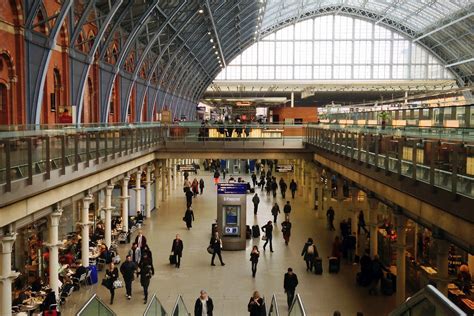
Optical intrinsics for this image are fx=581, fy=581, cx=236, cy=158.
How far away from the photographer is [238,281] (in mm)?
19375

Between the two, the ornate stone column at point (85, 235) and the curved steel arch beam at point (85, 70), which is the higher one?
the curved steel arch beam at point (85, 70)

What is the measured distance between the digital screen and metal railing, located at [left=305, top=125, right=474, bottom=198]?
5864 mm

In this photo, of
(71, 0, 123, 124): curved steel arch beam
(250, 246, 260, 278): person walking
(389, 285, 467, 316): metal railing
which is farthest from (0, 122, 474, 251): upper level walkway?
(389, 285, 467, 316): metal railing

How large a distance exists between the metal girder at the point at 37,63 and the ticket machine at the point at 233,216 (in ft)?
27.2

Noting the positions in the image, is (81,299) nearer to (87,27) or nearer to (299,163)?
(87,27)

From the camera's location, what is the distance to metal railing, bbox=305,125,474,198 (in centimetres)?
1028

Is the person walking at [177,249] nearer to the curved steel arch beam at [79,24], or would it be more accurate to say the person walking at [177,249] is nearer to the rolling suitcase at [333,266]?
the rolling suitcase at [333,266]

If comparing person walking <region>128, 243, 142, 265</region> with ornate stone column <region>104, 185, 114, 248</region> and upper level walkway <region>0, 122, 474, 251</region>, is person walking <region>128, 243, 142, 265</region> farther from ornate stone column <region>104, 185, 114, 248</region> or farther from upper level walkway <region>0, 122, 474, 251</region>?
ornate stone column <region>104, 185, 114, 248</region>

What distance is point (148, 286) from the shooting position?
18391 mm

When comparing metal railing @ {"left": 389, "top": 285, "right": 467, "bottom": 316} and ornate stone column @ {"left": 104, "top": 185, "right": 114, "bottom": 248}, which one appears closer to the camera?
metal railing @ {"left": 389, "top": 285, "right": 467, "bottom": 316}

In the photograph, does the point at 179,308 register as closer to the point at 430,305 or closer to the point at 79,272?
the point at 79,272

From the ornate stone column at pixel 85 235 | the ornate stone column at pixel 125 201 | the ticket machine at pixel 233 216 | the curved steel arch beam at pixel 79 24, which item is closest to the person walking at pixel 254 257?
the ticket machine at pixel 233 216

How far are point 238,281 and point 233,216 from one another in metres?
5.58

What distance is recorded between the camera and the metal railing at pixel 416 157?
10.3 m
